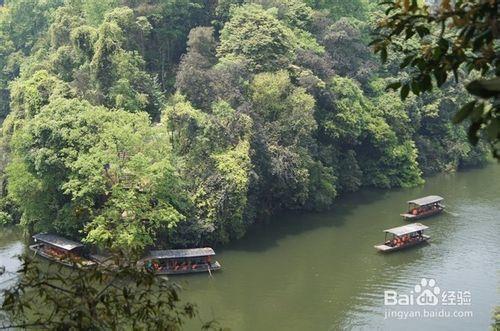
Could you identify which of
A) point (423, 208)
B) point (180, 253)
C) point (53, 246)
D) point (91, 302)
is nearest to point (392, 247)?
point (423, 208)

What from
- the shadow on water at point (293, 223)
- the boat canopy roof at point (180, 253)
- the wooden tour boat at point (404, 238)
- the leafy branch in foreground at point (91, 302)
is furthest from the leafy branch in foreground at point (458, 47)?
the wooden tour boat at point (404, 238)

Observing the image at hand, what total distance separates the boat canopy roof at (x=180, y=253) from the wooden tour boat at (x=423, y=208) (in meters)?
6.66

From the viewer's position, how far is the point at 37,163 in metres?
14.7

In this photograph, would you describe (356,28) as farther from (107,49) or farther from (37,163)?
(37,163)

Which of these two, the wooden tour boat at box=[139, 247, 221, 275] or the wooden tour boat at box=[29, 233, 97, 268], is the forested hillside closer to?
the wooden tour boat at box=[29, 233, 97, 268]

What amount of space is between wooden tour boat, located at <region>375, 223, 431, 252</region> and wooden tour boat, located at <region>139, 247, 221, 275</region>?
429cm

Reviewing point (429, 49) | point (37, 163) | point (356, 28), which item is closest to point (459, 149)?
point (356, 28)

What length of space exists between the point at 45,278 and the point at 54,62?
17.6 m

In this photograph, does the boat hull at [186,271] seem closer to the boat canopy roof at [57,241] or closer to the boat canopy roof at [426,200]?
the boat canopy roof at [57,241]

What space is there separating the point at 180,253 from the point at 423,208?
311 inches

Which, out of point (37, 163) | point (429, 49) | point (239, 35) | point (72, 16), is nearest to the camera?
point (429, 49)

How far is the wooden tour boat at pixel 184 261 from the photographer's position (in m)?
14.3

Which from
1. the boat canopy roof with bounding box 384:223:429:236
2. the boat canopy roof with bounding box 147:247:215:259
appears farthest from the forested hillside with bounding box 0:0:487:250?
the boat canopy roof with bounding box 384:223:429:236

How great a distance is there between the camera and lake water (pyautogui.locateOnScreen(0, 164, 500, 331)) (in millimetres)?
12625
